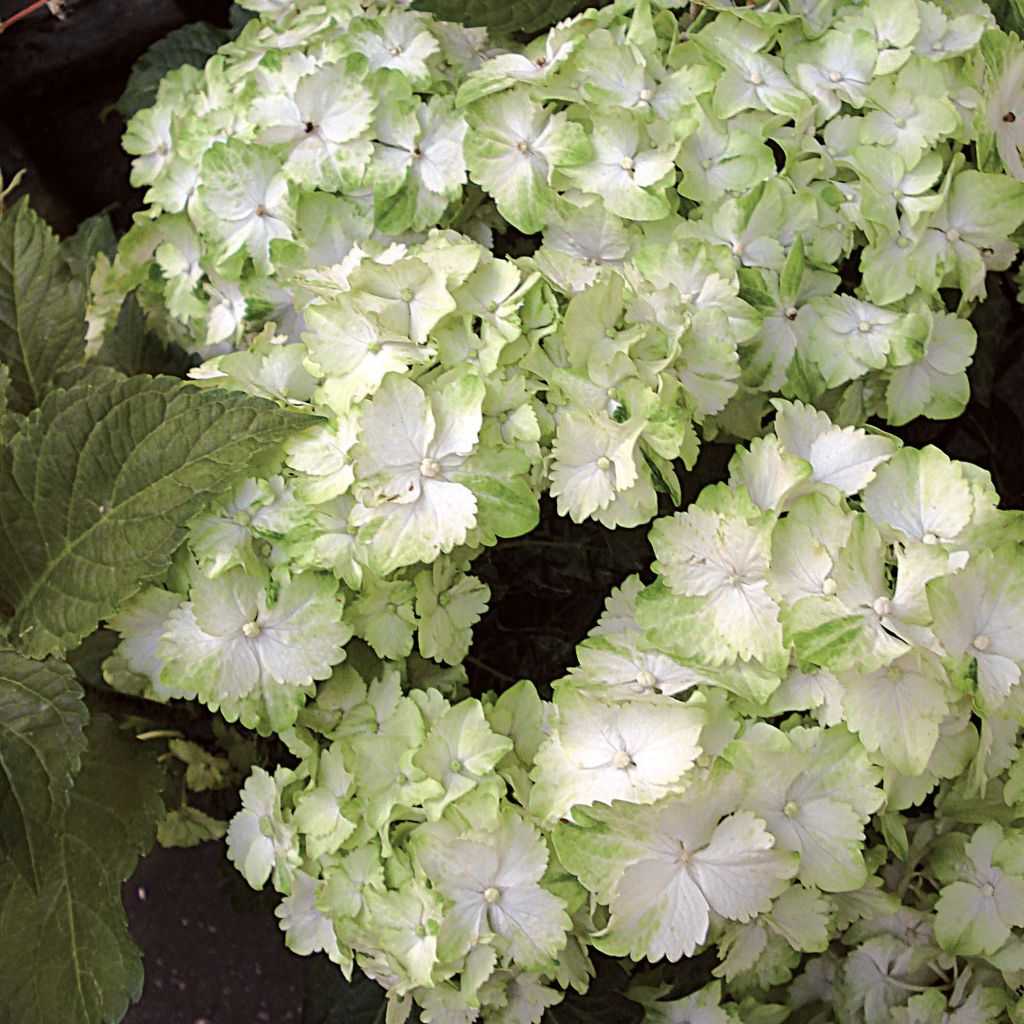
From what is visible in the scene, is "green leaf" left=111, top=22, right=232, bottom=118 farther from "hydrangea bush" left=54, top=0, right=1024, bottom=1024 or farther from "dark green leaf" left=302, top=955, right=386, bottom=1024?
"dark green leaf" left=302, top=955, right=386, bottom=1024

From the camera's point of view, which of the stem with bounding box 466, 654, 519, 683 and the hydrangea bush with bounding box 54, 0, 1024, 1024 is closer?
the hydrangea bush with bounding box 54, 0, 1024, 1024

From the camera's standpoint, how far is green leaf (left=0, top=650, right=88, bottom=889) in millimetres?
589

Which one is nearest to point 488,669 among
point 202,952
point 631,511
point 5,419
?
point 631,511

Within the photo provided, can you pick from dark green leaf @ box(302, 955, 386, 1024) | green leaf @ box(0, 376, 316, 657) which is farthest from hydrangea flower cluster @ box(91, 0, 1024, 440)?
dark green leaf @ box(302, 955, 386, 1024)

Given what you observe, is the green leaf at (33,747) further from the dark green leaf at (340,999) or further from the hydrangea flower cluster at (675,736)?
the dark green leaf at (340,999)

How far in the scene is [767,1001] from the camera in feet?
2.55

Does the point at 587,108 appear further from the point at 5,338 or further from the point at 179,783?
the point at 179,783

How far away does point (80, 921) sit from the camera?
2.26 ft

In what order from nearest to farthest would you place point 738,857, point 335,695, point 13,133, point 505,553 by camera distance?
point 738,857 → point 335,695 → point 505,553 → point 13,133

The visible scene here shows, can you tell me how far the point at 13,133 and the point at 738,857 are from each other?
1.10 metres

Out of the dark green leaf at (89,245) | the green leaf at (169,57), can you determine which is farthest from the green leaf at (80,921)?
the green leaf at (169,57)

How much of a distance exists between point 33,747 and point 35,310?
1.17 ft

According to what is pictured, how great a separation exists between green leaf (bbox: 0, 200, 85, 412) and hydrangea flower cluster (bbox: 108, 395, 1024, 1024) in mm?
245

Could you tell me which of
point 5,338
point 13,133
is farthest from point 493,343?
point 13,133
